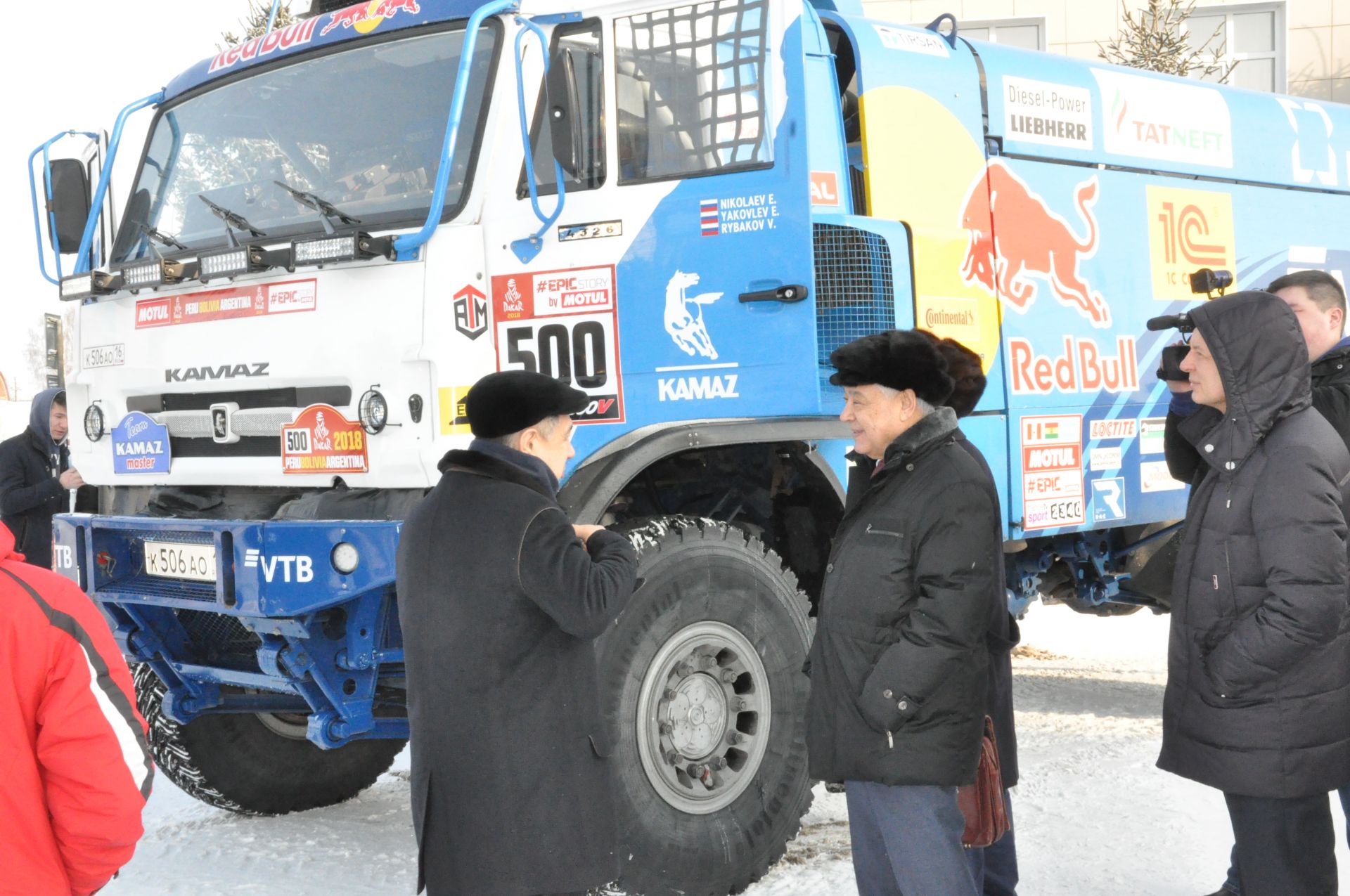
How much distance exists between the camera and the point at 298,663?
166 inches

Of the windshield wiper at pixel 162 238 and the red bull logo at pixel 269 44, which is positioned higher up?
the red bull logo at pixel 269 44

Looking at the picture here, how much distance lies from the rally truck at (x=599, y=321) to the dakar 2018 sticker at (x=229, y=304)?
13 millimetres

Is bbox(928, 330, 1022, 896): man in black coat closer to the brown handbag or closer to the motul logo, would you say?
the brown handbag

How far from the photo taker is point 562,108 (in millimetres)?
4281

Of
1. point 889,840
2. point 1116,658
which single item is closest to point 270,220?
point 889,840

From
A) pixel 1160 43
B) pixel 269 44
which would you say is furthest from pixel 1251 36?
pixel 269 44

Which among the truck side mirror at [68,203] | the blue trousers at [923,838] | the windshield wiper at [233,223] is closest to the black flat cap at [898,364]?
Answer: the blue trousers at [923,838]

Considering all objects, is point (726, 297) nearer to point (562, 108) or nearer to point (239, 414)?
point (562, 108)

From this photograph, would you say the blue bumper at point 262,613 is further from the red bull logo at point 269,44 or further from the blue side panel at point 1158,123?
the blue side panel at point 1158,123

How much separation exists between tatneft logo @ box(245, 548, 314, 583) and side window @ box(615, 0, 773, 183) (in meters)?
1.61

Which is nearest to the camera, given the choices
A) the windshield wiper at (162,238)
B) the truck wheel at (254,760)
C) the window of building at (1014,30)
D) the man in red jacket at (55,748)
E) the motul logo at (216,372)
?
the man in red jacket at (55,748)

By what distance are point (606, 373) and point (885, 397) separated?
55.7 inches

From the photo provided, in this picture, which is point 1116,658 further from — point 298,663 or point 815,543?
point 298,663

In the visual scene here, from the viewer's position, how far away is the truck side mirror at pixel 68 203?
5.54 m
